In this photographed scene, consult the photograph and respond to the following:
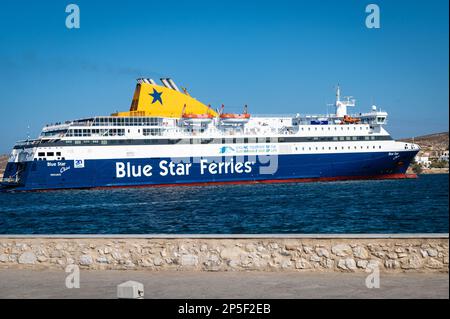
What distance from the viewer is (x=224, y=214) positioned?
28.6 meters

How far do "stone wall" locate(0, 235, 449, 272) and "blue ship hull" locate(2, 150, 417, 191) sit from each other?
42.7 m

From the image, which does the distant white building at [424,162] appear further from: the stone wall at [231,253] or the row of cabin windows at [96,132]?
the stone wall at [231,253]

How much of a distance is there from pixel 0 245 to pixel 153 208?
24.3 m

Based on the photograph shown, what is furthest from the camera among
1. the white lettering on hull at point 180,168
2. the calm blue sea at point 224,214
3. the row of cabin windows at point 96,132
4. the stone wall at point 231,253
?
the row of cabin windows at point 96,132

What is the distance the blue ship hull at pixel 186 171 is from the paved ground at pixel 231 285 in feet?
142

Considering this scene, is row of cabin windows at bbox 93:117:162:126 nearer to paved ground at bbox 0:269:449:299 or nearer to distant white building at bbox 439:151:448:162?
paved ground at bbox 0:269:449:299

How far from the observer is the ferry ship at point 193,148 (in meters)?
51.5

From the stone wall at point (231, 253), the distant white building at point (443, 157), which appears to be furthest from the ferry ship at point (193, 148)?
the distant white building at point (443, 157)

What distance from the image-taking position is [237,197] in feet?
128

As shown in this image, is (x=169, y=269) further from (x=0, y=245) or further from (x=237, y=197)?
(x=237, y=197)

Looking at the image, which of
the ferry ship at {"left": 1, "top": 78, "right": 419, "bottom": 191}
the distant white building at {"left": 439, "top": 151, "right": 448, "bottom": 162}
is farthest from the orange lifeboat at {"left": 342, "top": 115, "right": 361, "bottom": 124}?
the distant white building at {"left": 439, "top": 151, "right": 448, "bottom": 162}

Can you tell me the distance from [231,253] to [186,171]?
4612 centimetres

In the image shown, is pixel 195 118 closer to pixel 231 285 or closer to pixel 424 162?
pixel 231 285

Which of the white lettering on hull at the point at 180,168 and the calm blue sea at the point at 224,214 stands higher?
the white lettering on hull at the point at 180,168
